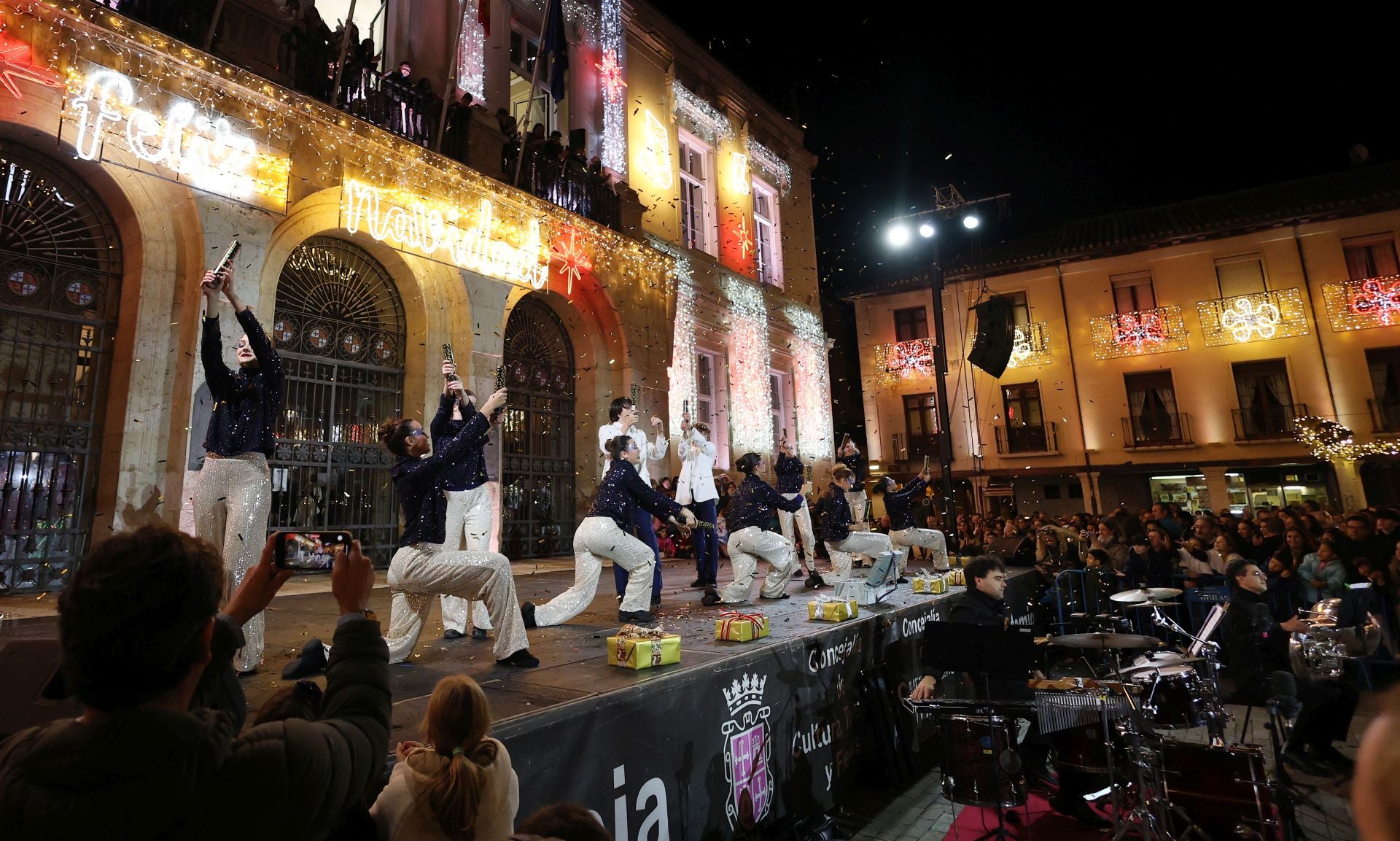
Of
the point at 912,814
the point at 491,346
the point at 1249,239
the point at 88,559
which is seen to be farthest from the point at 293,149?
the point at 1249,239

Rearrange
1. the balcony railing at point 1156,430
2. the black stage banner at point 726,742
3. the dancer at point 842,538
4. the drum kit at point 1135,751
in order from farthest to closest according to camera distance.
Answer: the balcony railing at point 1156,430
the dancer at point 842,538
the drum kit at point 1135,751
the black stage banner at point 726,742

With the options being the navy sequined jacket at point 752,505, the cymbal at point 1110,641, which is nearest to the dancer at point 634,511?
the navy sequined jacket at point 752,505

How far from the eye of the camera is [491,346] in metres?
10.9

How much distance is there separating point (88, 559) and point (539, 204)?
11347 mm

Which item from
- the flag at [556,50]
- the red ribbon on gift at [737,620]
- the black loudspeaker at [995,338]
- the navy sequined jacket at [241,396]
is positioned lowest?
the red ribbon on gift at [737,620]

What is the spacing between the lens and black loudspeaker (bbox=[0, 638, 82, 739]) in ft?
7.48

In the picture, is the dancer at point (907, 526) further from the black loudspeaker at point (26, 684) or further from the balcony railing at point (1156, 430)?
the balcony railing at point (1156, 430)

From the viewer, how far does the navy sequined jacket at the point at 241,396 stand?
14.3ft

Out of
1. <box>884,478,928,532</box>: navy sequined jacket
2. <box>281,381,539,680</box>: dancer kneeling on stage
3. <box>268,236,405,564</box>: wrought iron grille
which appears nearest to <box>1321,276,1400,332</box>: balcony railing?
<box>884,478,928,532</box>: navy sequined jacket

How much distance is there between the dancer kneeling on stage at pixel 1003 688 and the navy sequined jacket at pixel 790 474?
422 centimetres

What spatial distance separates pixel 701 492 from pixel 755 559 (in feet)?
5.45

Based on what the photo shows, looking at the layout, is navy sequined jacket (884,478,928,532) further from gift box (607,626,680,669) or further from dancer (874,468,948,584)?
gift box (607,626,680,669)

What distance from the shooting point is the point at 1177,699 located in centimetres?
505

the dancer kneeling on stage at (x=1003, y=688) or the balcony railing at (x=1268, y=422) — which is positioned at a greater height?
the balcony railing at (x=1268, y=422)
